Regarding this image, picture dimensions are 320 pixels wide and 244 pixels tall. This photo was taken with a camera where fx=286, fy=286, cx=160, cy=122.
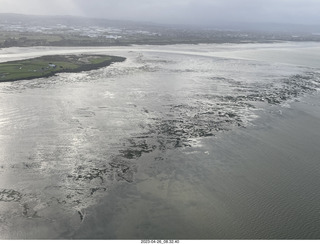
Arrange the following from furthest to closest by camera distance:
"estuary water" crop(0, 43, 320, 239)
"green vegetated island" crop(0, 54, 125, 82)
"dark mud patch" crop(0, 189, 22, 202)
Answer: "green vegetated island" crop(0, 54, 125, 82)
"dark mud patch" crop(0, 189, 22, 202)
"estuary water" crop(0, 43, 320, 239)

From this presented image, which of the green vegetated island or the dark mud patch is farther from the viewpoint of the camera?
the green vegetated island

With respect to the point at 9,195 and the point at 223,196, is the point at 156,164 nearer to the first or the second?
the point at 223,196

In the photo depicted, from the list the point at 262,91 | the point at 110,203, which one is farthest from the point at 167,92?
the point at 110,203

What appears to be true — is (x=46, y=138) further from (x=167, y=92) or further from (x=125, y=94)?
(x=167, y=92)

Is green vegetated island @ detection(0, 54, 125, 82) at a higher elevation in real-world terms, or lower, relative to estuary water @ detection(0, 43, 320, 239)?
higher

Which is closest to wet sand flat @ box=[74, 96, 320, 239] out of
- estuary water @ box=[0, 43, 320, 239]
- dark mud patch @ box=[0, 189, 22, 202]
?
estuary water @ box=[0, 43, 320, 239]

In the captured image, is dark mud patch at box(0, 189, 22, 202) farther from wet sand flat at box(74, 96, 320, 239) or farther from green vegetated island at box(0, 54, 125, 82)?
green vegetated island at box(0, 54, 125, 82)

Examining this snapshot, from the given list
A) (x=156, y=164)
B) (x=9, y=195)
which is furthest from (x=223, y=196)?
(x=9, y=195)

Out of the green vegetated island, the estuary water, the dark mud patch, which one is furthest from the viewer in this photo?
the green vegetated island

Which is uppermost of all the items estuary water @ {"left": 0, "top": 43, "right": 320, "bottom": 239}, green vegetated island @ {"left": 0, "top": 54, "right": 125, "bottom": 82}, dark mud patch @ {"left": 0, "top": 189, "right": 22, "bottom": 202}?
green vegetated island @ {"left": 0, "top": 54, "right": 125, "bottom": 82}
